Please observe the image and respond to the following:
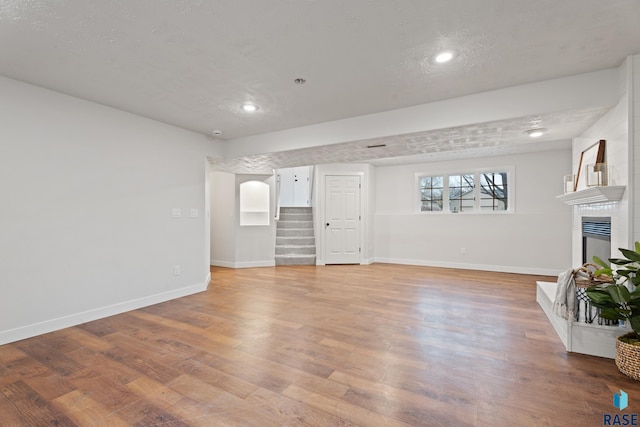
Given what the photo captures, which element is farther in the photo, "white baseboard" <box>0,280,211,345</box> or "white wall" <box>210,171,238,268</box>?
"white wall" <box>210,171,238,268</box>

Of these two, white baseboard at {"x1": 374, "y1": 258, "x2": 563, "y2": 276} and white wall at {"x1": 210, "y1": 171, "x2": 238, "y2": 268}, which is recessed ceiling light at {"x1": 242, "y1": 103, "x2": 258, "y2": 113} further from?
white baseboard at {"x1": 374, "y1": 258, "x2": 563, "y2": 276}

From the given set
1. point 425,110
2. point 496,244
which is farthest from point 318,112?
point 496,244

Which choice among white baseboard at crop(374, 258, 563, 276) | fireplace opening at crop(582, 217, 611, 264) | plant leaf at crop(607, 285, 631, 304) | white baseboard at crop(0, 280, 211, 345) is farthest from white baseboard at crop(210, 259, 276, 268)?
plant leaf at crop(607, 285, 631, 304)

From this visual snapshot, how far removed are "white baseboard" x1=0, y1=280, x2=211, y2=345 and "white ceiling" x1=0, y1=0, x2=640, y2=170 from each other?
2.35 metres

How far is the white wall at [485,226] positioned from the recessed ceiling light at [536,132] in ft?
9.00

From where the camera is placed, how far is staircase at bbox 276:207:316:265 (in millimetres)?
6918

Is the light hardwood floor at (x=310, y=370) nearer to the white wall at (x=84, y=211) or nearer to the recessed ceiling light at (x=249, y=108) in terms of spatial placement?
the white wall at (x=84, y=211)

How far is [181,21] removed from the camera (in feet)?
6.19

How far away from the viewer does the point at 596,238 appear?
3213mm

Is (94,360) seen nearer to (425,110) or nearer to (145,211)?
(145,211)

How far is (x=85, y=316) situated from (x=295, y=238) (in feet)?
15.0

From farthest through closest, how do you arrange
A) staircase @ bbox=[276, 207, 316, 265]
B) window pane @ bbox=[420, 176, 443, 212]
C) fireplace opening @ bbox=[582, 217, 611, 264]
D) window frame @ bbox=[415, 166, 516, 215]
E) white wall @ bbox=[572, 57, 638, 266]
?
staircase @ bbox=[276, 207, 316, 265] → window pane @ bbox=[420, 176, 443, 212] → window frame @ bbox=[415, 166, 516, 215] → fireplace opening @ bbox=[582, 217, 611, 264] → white wall @ bbox=[572, 57, 638, 266]

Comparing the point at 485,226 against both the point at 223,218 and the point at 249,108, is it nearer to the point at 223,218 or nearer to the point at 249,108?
the point at 249,108

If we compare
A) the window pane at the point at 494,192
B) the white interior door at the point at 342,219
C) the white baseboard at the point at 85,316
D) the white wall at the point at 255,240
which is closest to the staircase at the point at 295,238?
the white wall at the point at 255,240
